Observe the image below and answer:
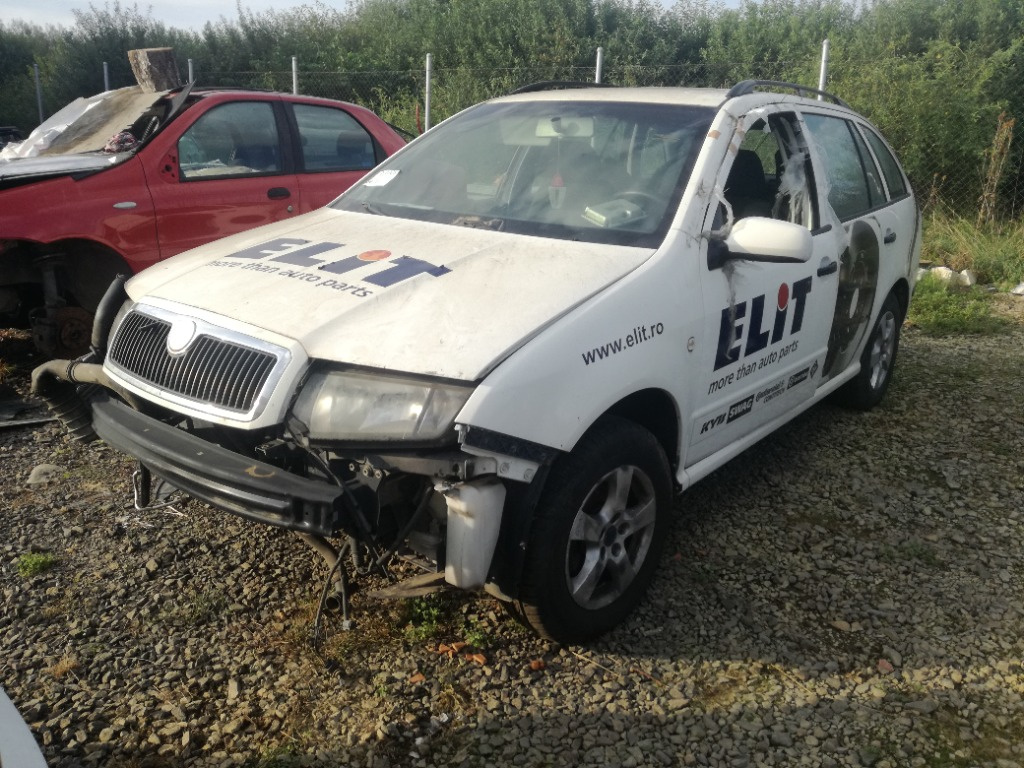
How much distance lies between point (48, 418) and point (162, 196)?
1.58 metres

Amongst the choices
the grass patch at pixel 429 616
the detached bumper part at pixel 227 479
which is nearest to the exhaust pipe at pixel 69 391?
the detached bumper part at pixel 227 479

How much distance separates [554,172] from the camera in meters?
3.51

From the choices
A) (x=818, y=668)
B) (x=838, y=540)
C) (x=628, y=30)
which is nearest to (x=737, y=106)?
(x=838, y=540)

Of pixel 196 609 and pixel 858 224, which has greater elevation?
pixel 858 224

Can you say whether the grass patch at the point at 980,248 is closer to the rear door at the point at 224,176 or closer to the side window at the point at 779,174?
the side window at the point at 779,174

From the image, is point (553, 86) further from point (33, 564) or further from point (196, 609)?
point (33, 564)

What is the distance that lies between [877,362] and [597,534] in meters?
3.11

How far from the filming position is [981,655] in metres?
2.98

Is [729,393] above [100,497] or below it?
above

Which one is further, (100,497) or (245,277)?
(100,497)

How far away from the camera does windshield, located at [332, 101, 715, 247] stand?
126 inches

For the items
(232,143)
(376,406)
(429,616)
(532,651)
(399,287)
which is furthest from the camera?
(232,143)

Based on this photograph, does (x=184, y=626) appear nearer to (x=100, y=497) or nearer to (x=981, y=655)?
(x=100, y=497)

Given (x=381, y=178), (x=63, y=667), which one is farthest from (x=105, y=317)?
(x=381, y=178)
